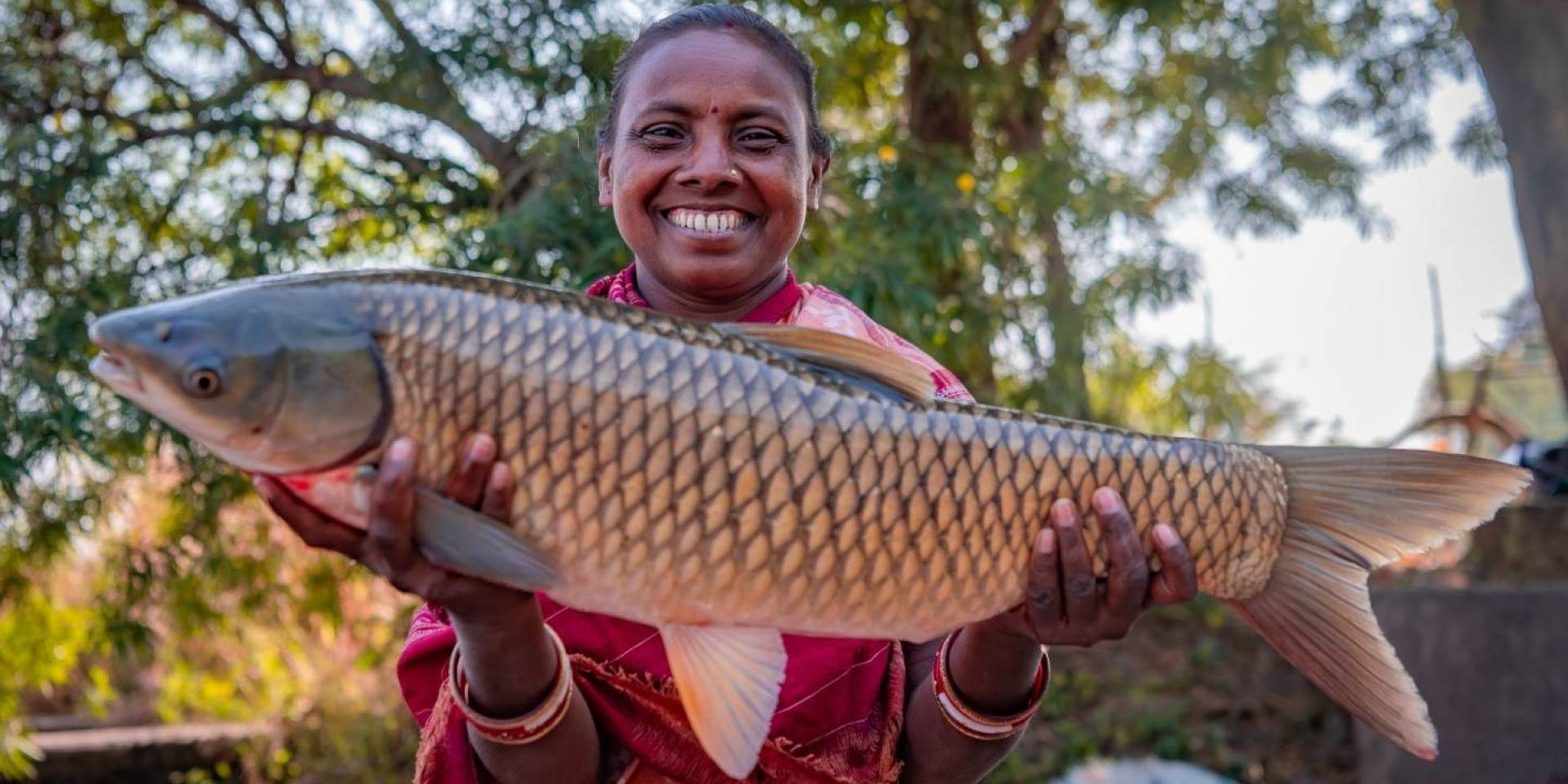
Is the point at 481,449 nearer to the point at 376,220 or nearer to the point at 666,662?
Answer: the point at 666,662

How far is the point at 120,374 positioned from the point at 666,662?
0.80 metres

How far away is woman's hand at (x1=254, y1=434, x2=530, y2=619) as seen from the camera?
1.37 m

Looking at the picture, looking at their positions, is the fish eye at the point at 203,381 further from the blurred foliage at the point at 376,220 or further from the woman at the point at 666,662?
the blurred foliage at the point at 376,220

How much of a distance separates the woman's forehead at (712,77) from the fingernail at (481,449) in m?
0.72

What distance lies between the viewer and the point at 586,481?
142 cm

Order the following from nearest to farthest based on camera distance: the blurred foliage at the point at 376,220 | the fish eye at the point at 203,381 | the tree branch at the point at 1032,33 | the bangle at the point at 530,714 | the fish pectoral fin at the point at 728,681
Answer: the fish eye at the point at 203,381
the fish pectoral fin at the point at 728,681
the bangle at the point at 530,714
the blurred foliage at the point at 376,220
the tree branch at the point at 1032,33

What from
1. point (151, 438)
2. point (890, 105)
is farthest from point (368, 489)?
point (890, 105)

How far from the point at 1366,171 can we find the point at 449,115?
5528 mm

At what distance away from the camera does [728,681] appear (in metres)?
1.54

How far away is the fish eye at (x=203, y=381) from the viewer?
1.36 meters

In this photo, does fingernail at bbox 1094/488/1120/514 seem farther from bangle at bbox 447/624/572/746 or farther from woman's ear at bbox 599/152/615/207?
woman's ear at bbox 599/152/615/207

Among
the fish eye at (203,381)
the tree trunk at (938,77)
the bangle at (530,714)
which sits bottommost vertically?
the bangle at (530,714)

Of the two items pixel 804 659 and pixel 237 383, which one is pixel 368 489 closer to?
pixel 237 383

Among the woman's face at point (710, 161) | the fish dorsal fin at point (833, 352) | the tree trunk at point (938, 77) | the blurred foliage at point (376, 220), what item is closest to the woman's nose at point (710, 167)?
the woman's face at point (710, 161)
